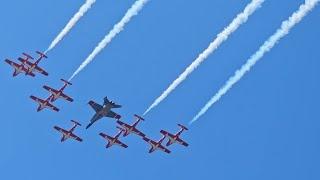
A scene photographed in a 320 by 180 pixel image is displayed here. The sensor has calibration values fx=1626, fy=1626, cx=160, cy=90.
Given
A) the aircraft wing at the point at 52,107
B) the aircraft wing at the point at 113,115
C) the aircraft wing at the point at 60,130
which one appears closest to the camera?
the aircraft wing at the point at 113,115

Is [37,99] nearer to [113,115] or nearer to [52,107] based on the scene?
[52,107]

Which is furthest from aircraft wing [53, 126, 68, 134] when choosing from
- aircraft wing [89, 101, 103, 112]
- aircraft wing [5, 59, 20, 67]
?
aircraft wing [5, 59, 20, 67]

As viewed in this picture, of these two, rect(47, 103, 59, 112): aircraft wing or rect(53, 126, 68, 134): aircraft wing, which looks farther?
rect(53, 126, 68, 134): aircraft wing

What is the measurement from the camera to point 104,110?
145750 mm

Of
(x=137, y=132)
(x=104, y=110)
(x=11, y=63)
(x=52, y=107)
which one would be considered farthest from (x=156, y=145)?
(x=11, y=63)

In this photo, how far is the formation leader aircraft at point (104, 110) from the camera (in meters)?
144

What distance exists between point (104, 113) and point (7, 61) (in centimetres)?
1040

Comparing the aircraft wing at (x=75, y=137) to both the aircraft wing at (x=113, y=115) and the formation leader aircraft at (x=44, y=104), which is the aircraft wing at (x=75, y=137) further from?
the aircraft wing at (x=113, y=115)

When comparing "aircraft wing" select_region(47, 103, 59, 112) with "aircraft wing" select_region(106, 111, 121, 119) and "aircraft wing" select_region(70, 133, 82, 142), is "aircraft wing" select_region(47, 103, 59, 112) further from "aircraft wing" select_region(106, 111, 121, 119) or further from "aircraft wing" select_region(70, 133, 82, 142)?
"aircraft wing" select_region(106, 111, 121, 119)

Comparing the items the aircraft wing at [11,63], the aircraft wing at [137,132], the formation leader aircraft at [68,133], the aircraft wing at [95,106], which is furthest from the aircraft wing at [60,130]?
the aircraft wing at [11,63]

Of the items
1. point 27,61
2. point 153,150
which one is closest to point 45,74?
point 27,61

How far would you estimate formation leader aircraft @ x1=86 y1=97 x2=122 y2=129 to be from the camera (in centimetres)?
14400

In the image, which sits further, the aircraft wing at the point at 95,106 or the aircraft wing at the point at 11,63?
the aircraft wing at the point at 11,63

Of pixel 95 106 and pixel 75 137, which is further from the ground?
pixel 75 137
